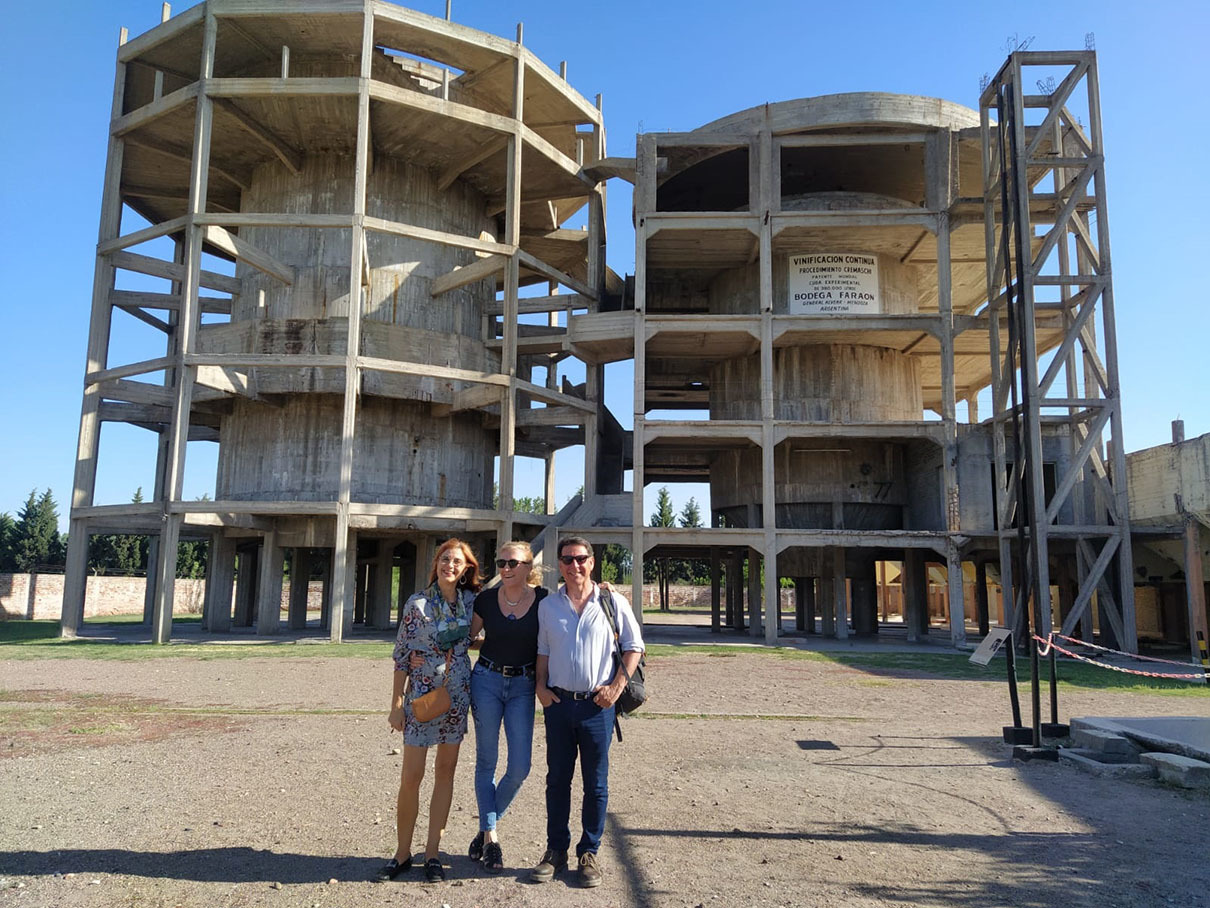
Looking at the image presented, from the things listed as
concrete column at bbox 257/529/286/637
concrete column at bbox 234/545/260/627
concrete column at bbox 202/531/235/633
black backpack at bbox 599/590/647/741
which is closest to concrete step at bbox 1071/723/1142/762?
black backpack at bbox 599/590/647/741

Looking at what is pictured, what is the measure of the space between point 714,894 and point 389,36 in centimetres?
2790

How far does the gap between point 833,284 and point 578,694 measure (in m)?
25.2

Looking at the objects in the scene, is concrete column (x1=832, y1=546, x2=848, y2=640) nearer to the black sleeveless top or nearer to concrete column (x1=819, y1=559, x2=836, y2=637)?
concrete column (x1=819, y1=559, x2=836, y2=637)

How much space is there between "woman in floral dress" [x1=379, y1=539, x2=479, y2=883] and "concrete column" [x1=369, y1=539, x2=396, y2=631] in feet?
87.3

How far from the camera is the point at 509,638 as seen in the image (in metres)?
5.05

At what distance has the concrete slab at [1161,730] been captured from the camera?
824 centimetres

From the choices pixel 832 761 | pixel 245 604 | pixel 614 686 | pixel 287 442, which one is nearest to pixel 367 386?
pixel 287 442

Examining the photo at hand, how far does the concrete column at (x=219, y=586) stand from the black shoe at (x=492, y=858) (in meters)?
26.7

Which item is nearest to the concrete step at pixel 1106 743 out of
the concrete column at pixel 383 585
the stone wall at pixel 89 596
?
the concrete column at pixel 383 585

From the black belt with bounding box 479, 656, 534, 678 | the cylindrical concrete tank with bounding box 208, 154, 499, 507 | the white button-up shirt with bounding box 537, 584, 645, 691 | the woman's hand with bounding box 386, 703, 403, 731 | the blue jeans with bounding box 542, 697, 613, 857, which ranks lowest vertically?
the blue jeans with bounding box 542, 697, 613, 857

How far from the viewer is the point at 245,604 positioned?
111ft

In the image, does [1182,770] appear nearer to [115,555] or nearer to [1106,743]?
[1106,743]

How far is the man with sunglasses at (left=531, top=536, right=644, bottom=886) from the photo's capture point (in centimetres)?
494

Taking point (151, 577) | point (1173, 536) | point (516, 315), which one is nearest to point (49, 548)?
point (151, 577)
